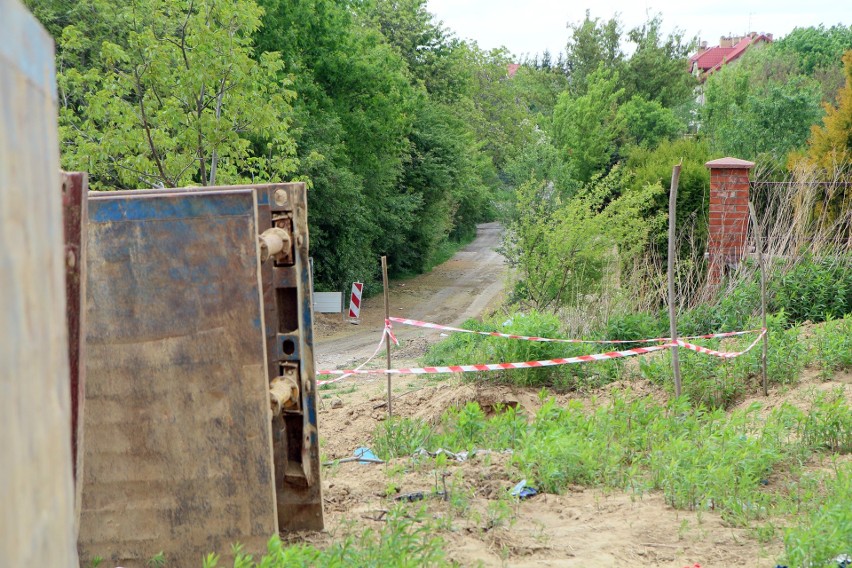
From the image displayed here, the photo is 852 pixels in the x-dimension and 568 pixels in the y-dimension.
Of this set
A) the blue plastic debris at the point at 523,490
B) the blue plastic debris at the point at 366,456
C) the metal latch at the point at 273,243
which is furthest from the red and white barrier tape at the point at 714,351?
the metal latch at the point at 273,243

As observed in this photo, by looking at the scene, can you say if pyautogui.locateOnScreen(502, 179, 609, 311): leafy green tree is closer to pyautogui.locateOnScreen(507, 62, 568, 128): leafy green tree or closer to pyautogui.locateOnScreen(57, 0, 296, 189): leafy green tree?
pyautogui.locateOnScreen(57, 0, 296, 189): leafy green tree

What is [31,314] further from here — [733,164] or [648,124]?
[648,124]

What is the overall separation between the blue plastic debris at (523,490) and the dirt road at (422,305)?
38.9 feet

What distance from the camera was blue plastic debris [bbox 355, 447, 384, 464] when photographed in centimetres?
648

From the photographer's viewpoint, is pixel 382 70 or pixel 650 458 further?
pixel 382 70

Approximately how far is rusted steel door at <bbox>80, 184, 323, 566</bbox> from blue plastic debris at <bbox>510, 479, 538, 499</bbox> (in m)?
1.93

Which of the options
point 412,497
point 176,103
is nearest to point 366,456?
point 412,497

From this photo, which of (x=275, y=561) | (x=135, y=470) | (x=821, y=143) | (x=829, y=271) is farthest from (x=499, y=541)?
(x=821, y=143)

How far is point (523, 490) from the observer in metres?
5.39

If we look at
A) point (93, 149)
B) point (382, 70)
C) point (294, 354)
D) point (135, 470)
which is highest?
point (382, 70)

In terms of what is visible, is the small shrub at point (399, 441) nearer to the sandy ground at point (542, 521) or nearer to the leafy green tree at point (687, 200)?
the sandy ground at point (542, 521)

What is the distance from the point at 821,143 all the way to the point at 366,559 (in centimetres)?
2022

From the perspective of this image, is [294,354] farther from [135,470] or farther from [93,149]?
[93,149]

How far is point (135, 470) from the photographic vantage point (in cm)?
371
